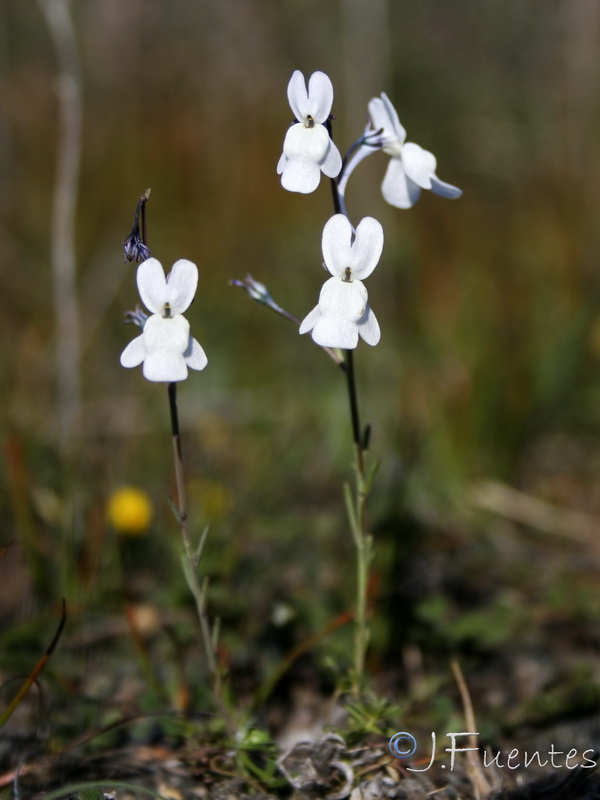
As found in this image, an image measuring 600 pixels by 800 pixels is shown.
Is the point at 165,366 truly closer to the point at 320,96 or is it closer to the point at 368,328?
the point at 368,328

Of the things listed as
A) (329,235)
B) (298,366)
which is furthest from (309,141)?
(298,366)

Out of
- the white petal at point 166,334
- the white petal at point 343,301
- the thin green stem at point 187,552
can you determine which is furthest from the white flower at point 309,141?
the thin green stem at point 187,552

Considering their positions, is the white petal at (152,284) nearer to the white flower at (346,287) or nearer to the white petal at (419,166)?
the white flower at (346,287)

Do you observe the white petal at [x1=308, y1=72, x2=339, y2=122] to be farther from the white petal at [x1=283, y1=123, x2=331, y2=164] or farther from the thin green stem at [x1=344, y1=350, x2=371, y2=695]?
the thin green stem at [x1=344, y1=350, x2=371, y2=695]

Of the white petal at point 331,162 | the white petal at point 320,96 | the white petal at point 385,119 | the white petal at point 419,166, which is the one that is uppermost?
the white petal at point 385,119

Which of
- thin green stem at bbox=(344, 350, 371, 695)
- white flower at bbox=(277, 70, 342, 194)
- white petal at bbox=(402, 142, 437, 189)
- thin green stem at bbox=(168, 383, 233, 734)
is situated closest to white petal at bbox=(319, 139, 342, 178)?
white flower at bbox=(277, 70, 342, 194)

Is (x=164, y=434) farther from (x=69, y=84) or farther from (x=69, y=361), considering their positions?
(x=69, y=84)

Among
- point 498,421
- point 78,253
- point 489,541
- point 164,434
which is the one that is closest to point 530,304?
point 498,421
